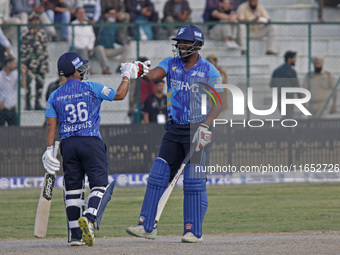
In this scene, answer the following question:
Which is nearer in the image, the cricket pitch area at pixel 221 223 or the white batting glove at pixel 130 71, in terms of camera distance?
the cricket pitch area at pixel 221 223

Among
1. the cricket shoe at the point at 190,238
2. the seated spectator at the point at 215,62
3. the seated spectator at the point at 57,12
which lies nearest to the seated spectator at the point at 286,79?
the seated spectator at the point at 215,62

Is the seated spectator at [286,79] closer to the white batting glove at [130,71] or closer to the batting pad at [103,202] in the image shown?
the white batting glove at [130,71]

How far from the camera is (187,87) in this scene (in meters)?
8.85

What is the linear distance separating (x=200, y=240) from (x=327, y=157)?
29.0 ft

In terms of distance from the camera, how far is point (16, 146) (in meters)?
16.4

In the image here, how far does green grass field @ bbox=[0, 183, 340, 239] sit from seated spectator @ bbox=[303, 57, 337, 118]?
192cm

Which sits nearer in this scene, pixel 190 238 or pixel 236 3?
pixel 190 238

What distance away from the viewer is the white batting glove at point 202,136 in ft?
28.9

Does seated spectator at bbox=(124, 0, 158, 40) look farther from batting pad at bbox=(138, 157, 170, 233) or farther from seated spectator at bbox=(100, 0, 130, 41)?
batting pad at bbox=(138, 157, 170, 233)

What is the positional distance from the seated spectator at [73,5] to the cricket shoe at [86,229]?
11856mm

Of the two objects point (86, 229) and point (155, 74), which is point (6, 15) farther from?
point (86, 229)

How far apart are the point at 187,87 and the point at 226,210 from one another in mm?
4601

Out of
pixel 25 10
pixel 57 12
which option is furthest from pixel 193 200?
pixel 57 12

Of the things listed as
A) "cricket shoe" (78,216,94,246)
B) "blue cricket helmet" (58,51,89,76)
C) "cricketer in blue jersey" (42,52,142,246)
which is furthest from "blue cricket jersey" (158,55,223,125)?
"cricket shoe" (78,216,94,246)
